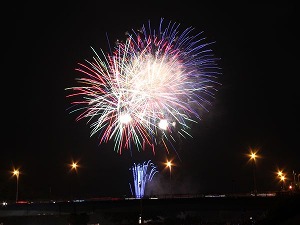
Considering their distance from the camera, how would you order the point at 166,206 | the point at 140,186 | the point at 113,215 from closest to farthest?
1. the point at 140,186
2. the point at 166,206
3. the point at 113,215

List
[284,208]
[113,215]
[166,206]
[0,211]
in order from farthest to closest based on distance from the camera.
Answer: [113,215]
[0,211]
[166,206]
[284,208]

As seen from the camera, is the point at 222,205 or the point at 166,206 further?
the point at 166,206

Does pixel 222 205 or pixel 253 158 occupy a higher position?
pixel 253 158

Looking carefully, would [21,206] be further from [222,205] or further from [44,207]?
[222,205]

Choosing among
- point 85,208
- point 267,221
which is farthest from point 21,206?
point 267,221

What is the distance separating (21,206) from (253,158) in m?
53.4

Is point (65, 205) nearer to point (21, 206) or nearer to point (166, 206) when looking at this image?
point (21, 206)

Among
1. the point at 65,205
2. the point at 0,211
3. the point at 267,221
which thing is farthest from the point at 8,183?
the point at 267,221

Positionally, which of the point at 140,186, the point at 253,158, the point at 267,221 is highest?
the point at 253,158

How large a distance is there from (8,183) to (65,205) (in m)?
37.1

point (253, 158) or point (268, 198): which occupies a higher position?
point (253, 158)

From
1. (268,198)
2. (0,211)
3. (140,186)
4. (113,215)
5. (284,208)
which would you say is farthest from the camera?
(113,215)

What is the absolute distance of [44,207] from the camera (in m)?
117

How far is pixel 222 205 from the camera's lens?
106 metres
